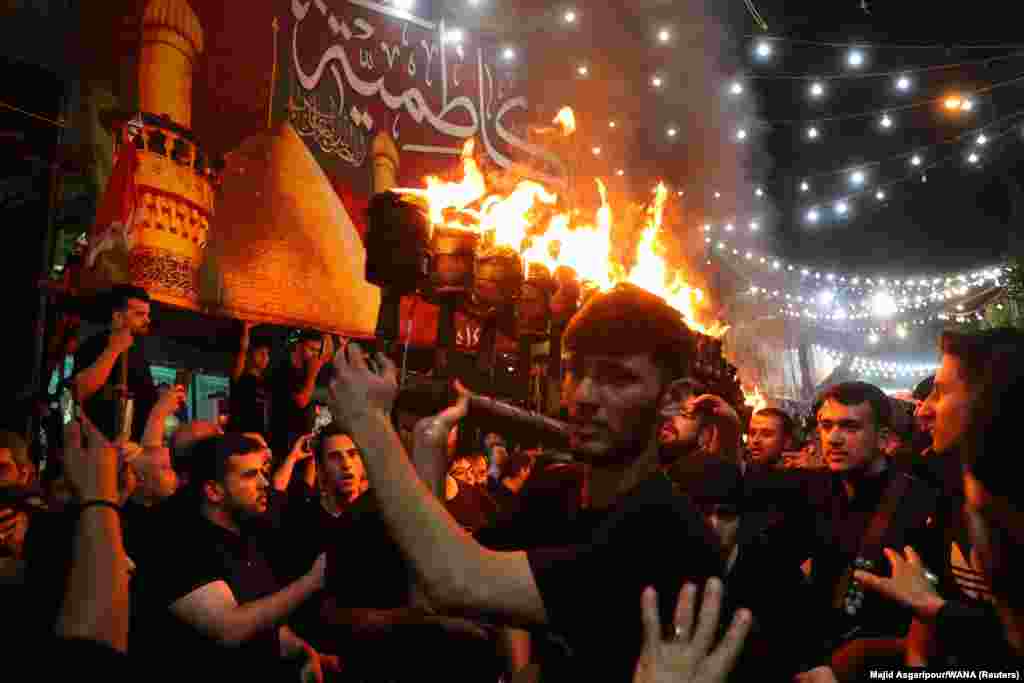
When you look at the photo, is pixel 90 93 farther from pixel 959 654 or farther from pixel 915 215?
pixel 915 215

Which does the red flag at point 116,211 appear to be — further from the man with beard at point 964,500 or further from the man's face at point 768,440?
the man with beard at point 964,500

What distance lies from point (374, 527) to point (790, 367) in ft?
90.6

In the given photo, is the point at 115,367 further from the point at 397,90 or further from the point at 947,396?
the point at 397,90

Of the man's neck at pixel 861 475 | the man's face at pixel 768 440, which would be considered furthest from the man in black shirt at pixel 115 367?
the man's face at pixel 768 440

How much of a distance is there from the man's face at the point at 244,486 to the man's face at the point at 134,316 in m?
1.85

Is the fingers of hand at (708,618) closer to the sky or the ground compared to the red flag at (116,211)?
closer to the ground

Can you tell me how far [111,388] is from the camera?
4.79 m

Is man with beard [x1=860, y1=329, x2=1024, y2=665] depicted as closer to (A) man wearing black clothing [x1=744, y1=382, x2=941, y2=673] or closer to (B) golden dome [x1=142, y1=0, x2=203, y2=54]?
(A) man wearing black clothing [x1=744, y1=382, x2=941, y2=673]

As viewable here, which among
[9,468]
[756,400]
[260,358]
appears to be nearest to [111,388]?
[9,468]

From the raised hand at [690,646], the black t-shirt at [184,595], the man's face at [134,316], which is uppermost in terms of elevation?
the man's face at [134,316]

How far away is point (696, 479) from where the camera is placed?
3324 mm

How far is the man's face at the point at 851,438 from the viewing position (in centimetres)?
390

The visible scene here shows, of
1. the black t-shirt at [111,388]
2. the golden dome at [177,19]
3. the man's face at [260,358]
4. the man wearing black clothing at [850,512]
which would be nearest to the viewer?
the man wearing black clothing at [850,512]

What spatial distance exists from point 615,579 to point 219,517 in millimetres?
2601
